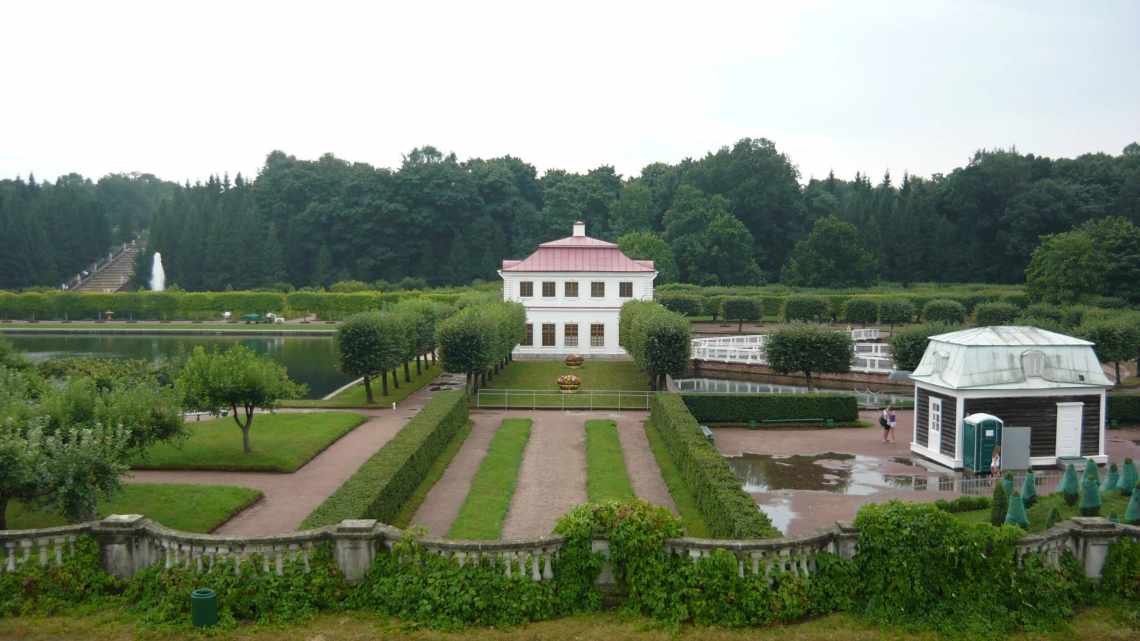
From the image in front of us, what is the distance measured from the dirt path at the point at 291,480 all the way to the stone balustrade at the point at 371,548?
5.42 meters

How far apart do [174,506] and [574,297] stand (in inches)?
1446

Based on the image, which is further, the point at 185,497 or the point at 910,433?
the point at 910,433

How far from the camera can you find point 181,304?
85.9 meters

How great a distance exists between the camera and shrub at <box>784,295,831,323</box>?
7175cm

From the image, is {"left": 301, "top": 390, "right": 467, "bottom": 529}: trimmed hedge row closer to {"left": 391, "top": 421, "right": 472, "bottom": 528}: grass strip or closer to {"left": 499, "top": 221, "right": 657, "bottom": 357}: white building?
{"left": 391, "top": 421, "right": 472, "bottom": 528}: grass strip

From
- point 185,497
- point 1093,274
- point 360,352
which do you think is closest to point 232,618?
point 185,497

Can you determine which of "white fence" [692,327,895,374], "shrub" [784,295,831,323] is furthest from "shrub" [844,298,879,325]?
"white fence" [692,327,895,374]

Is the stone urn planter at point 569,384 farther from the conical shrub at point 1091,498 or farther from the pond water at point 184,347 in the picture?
the conical shrub at point 1091,498

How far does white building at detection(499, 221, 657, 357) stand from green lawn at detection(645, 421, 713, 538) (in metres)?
24.3

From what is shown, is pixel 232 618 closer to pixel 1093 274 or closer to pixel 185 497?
pixel 185 497

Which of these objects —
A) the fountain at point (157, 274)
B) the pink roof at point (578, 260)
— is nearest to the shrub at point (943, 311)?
the pink roof at point (578, 260)

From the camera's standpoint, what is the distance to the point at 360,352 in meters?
37.6

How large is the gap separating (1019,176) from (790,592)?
99.3 meters

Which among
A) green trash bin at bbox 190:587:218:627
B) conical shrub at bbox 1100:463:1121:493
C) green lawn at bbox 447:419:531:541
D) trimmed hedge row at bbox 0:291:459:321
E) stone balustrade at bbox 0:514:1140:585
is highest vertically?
trimmed hedge row at bbox 0:291:459:321
